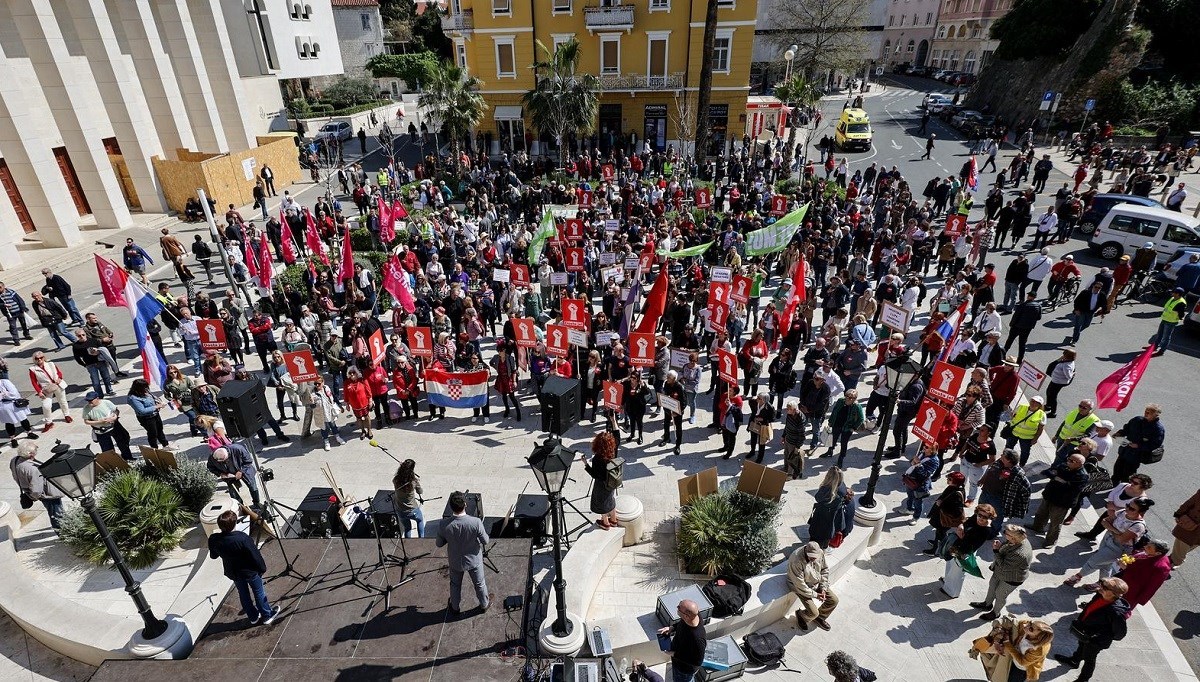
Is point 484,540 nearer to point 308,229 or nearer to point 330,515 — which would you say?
point 330,515

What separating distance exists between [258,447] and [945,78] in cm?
8645

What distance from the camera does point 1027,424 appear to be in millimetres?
10977

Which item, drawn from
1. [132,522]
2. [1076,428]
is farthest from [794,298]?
[132,522]

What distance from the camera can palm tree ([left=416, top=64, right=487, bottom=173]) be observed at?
108ft

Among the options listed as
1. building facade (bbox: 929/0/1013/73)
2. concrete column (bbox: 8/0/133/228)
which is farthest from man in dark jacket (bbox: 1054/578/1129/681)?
building facade (bbox: 929/0/1013/73)

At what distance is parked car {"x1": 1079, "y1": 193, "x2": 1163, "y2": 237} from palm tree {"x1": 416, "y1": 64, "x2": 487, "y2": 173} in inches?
1121

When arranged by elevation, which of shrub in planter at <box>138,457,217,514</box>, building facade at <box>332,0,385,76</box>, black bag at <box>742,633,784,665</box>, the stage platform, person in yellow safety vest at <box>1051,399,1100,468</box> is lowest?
black bag at <box>742,633,784,665</box>

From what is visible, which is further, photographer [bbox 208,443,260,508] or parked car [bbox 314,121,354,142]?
→ parked car [bbox 314,121,354,142]

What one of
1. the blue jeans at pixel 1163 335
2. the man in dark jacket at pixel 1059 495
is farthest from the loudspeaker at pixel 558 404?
the blue jeans at pixel 1163 335

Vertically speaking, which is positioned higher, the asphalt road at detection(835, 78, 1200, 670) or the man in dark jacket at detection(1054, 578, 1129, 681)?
the man in dark jacket at detection(1054, 578, 1129, 681)

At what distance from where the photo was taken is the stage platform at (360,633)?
731 cm

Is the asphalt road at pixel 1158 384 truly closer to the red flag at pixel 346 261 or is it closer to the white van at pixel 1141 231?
the white van at pixel 1141 231

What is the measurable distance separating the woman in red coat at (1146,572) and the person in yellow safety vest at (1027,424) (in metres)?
3.07

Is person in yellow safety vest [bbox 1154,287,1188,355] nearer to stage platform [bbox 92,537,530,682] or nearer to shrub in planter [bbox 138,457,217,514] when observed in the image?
stage platform [bbox 92,537,530,682]
